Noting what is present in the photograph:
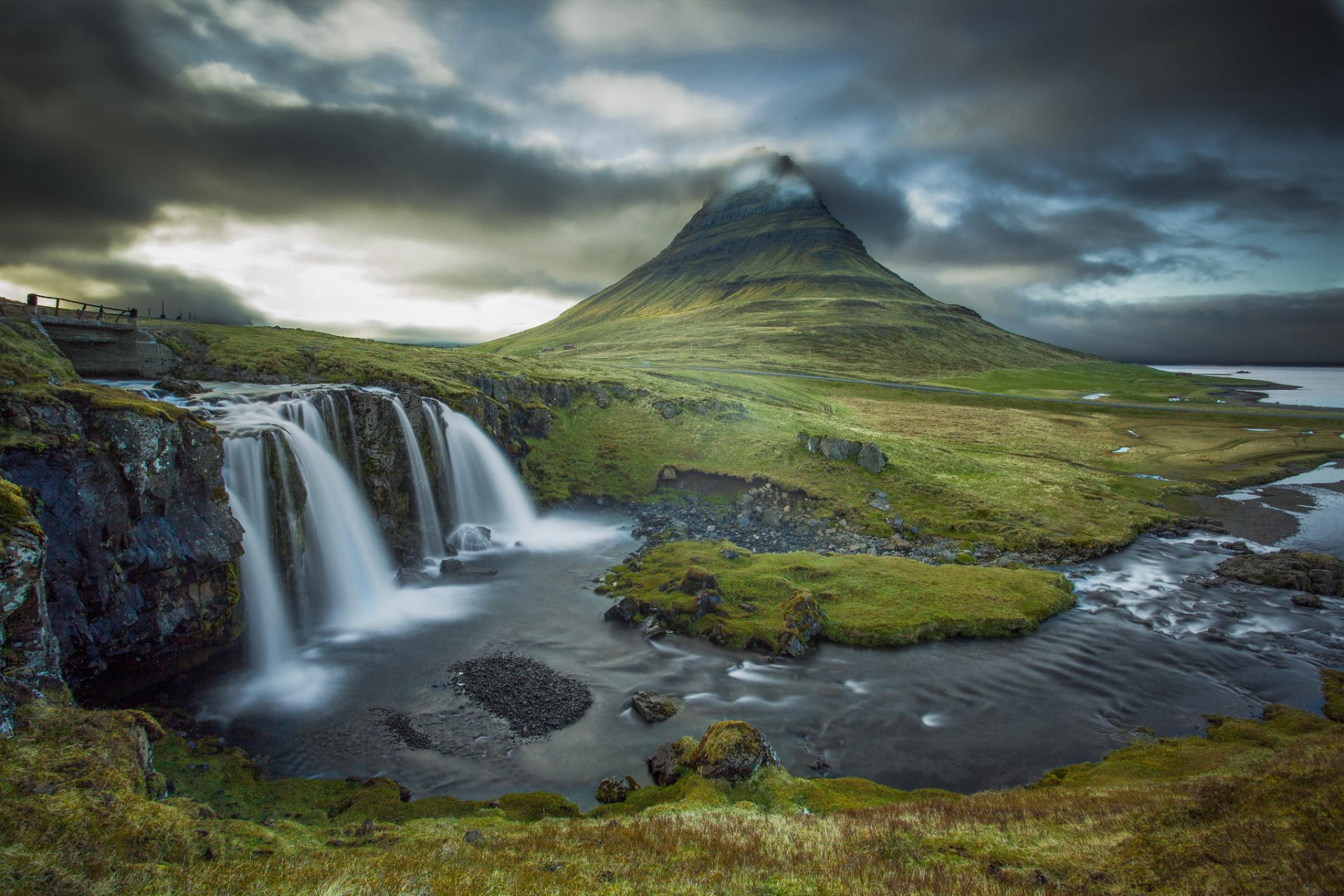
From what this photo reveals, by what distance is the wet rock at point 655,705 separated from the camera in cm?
2412

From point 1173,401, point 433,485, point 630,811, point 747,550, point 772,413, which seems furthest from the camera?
point 1173,401

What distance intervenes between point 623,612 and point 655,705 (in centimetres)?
848

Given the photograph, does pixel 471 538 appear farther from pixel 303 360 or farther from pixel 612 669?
pixel 303 360

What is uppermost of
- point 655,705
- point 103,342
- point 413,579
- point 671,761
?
point 103,342

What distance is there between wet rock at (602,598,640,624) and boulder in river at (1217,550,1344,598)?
133 feet

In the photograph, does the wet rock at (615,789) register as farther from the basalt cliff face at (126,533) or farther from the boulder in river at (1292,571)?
the boulder in river at (1292,571)

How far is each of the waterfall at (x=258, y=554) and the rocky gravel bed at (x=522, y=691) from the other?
9841mm

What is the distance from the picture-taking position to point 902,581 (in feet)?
116

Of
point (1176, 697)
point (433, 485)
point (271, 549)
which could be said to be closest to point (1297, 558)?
point (1176, 697)

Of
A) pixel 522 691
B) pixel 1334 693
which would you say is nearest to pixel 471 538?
pixel 522 691

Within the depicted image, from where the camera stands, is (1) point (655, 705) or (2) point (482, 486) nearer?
(1) point (655, 705)

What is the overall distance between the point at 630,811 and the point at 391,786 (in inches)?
327

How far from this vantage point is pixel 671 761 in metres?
20.5

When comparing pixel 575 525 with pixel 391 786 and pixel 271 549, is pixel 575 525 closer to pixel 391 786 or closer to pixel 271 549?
pixel 271 549
